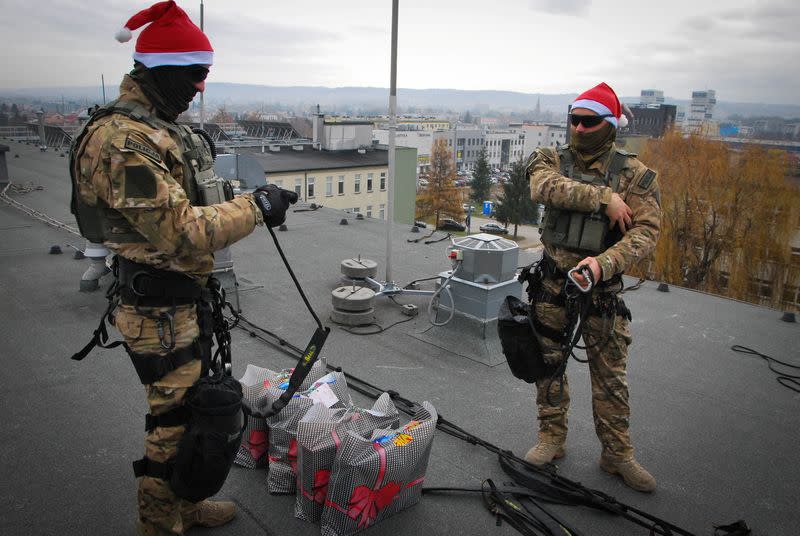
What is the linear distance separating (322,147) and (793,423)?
3475 cm

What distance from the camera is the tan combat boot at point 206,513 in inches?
117

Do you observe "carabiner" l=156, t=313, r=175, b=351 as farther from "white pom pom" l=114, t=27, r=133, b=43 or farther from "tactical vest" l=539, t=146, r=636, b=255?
"tactical vest" l=539, t=146, r=636, b=255

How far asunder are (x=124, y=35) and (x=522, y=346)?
105 inches

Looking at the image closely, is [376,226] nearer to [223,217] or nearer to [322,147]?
[223,217]

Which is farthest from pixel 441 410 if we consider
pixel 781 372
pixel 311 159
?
pixel 311 159

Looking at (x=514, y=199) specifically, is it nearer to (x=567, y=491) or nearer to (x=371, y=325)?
(x=371, y=325)

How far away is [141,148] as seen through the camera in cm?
237

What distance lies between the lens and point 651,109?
4266cm

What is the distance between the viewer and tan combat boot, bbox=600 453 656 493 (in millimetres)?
3502

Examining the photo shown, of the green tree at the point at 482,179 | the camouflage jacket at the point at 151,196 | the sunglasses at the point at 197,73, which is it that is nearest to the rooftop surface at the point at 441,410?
the camouflage jacket at the point at 151,196

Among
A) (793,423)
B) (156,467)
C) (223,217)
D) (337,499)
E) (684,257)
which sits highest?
(223,217)

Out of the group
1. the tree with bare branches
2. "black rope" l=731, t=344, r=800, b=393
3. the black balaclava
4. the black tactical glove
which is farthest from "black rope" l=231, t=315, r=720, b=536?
the tree with bare branches

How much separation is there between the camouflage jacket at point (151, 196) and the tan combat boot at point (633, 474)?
261 cm

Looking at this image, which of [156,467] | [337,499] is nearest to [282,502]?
[337,499]
